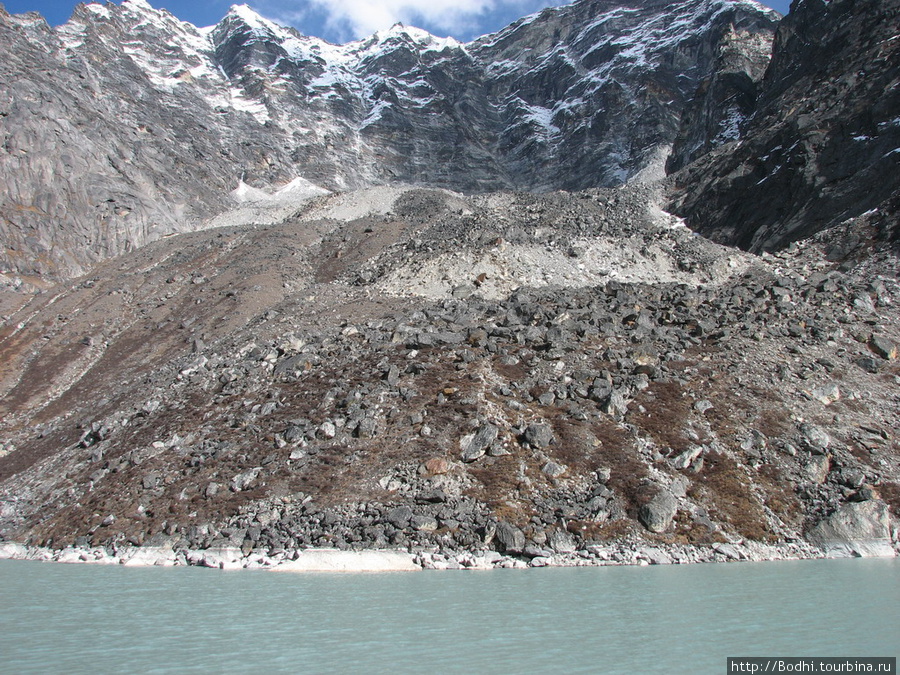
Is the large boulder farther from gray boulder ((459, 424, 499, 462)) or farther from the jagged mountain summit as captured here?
the jagged mountain summit

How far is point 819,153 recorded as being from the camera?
149 ft

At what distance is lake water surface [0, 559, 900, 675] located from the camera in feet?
28.1

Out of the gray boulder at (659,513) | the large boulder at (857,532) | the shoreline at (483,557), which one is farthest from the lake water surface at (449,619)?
the gray boulder at (659,513)

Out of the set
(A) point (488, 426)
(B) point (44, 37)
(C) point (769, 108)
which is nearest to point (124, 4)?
(B) point (44, 37)

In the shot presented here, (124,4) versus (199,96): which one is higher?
(124,4)

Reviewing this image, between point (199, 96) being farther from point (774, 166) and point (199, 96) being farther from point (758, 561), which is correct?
point (758, 561)

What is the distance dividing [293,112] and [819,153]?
471ft

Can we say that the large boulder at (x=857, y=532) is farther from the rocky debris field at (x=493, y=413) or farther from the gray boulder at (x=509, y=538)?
the gray boulder at (x=509, y=538)

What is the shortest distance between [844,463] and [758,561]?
17.9 ft

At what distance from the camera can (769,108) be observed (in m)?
63.6

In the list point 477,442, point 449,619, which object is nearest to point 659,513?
point 477,442

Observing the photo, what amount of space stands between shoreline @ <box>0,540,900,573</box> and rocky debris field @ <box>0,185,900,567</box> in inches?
4.0

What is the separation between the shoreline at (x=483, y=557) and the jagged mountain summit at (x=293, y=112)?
6205 cm

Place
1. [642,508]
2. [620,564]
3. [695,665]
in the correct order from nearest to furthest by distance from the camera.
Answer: [695,665], [620,564], [642,508]
